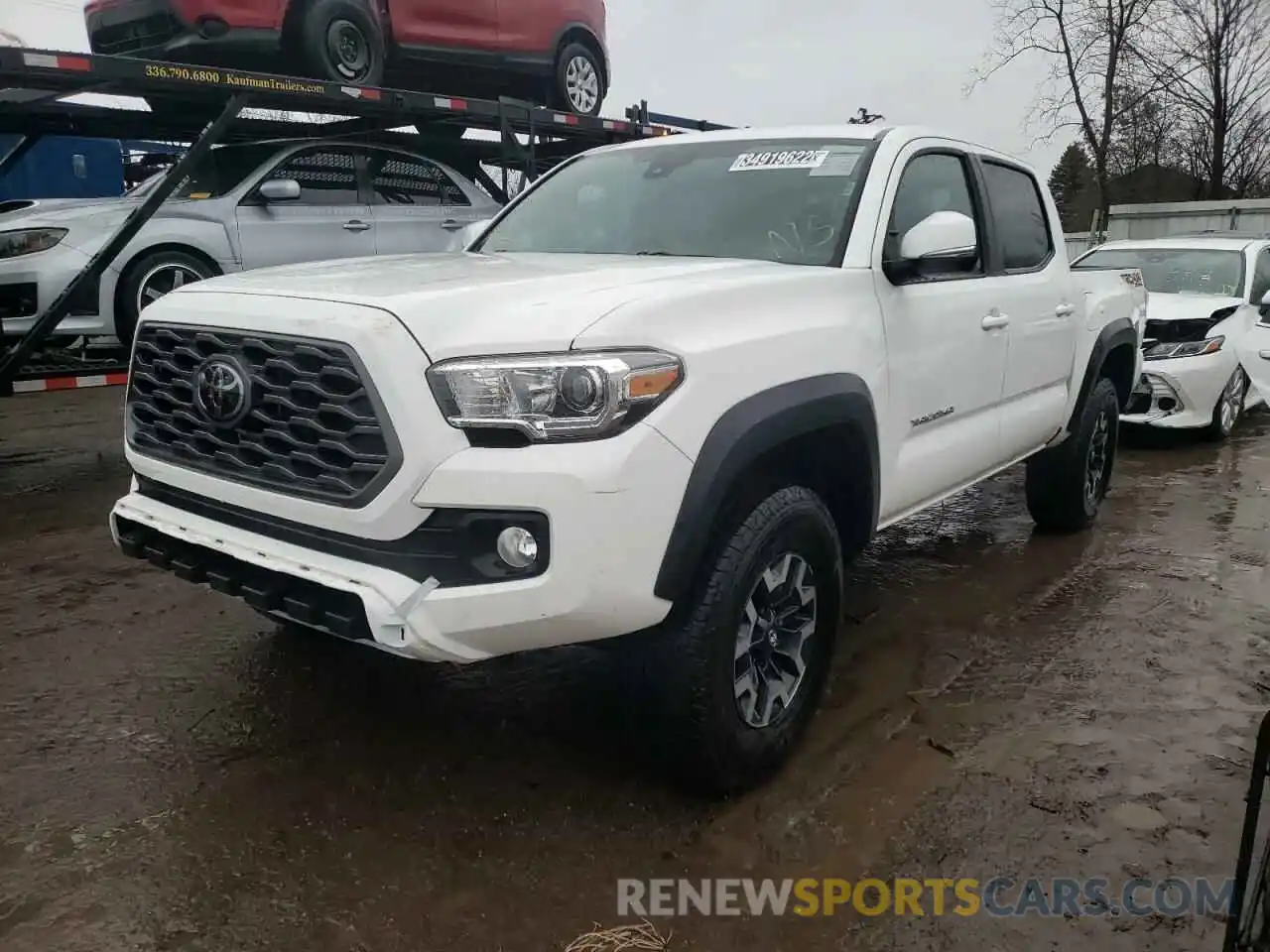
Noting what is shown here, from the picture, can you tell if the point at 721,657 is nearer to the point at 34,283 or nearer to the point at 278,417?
the point at 278,417

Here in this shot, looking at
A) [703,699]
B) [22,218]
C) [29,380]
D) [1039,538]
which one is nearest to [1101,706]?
[703,699]

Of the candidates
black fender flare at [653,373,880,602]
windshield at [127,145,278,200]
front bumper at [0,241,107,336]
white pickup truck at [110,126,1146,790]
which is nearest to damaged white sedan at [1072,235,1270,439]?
white pickup truck at [110,126,1146,790]

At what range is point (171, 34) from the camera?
677 cm

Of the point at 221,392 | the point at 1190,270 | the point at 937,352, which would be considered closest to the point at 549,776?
the point at 221,392

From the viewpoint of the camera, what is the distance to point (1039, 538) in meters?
5.29

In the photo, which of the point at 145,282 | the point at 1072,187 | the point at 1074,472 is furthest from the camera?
the point at 1072,187

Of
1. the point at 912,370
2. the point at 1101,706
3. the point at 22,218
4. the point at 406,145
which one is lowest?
the point at 1101,706

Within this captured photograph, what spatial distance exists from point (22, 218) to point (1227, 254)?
888 cm

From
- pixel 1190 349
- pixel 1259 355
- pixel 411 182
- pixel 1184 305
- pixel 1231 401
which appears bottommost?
pixel 1231 401

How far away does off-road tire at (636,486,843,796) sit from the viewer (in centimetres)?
246

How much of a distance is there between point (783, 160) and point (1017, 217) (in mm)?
1463

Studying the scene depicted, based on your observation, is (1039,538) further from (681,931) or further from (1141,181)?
(1141,181)

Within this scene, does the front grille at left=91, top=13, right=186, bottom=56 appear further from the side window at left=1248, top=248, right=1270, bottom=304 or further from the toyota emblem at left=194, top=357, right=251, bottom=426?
the side window at left=1248, top=248, right=1270, bottom=304

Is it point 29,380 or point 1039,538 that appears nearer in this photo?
point 1039,538
